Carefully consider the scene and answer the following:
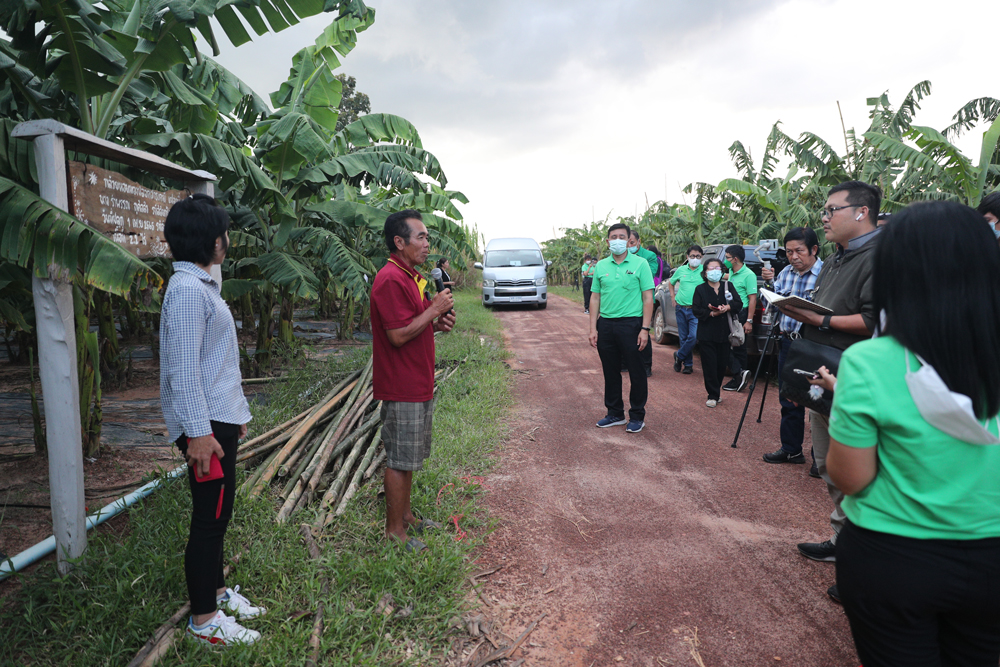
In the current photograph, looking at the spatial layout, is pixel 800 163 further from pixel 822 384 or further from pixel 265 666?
pixel 265 666

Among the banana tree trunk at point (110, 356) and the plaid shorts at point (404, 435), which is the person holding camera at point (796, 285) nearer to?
the plaid shorts at point (404, 435)

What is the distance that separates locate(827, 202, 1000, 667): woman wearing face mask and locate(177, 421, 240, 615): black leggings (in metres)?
2.20

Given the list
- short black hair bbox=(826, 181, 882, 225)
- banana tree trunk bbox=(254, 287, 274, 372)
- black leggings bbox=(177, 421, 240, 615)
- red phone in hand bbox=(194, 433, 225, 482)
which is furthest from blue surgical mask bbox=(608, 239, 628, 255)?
banana tree trunk bbox=(254, 287, 274, 372)

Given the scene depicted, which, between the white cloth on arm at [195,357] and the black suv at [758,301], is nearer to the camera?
the white cloth on arm at [195,357]

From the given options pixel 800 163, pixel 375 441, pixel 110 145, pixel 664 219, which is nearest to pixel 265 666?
pixel 375 441

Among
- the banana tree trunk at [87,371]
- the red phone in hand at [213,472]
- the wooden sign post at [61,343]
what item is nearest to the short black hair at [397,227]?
the red phone in hand at [213,472]

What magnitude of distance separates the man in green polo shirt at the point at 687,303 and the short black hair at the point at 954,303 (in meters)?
6.57

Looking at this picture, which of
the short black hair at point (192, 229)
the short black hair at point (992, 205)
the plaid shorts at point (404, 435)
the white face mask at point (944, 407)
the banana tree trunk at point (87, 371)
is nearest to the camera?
the white face mask at point (944, 407)

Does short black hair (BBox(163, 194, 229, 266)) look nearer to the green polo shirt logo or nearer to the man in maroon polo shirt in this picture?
the man in maroon polo shirt

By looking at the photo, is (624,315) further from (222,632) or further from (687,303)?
(222,632)

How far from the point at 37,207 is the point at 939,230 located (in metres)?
3.75

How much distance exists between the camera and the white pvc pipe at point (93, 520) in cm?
291

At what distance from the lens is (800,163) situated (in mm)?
12047

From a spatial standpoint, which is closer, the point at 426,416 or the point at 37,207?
the point at 37,207
